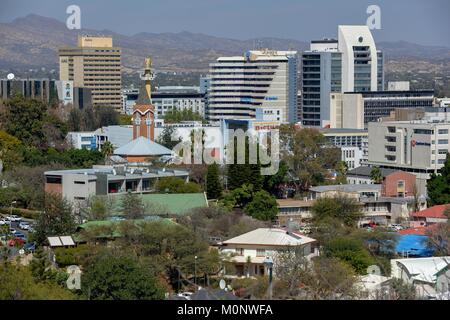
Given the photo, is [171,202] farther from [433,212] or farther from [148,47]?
[148,47]

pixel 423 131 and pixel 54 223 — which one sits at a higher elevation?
pixel 423 131

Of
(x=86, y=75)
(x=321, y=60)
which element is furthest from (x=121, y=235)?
Answer: (x=86, y=75)

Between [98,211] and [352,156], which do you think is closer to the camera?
[98,211]

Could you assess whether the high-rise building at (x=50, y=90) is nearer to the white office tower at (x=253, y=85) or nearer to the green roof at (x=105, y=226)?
the white office tower at (x=253, y=85)

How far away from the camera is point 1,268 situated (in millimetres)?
13414

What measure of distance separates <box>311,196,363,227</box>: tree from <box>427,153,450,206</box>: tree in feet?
9.23

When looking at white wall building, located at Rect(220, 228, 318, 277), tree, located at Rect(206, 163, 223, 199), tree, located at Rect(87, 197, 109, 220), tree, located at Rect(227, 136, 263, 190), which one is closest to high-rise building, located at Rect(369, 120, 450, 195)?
tree, located at Rect(227, 136, 263, 190)

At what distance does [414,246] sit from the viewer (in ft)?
60.1

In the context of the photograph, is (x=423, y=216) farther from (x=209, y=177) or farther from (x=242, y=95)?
(x=242, y=95)

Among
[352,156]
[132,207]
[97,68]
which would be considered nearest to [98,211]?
[132,207]

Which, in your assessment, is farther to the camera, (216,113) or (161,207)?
(216,113)

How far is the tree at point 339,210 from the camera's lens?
22406 millimetres

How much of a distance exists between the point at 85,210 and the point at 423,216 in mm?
6426

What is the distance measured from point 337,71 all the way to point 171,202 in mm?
27383
